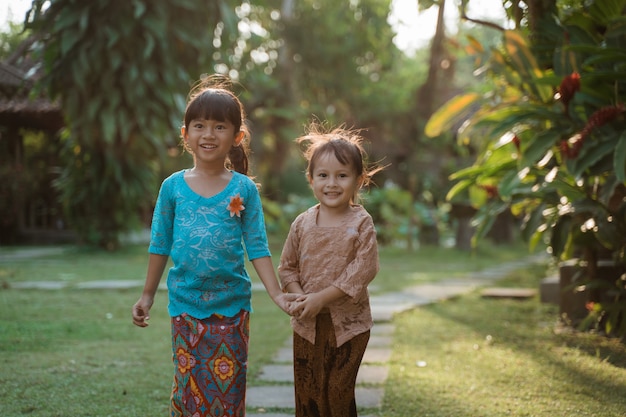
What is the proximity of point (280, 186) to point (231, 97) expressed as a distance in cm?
1918

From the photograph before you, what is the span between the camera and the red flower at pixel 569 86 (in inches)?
180

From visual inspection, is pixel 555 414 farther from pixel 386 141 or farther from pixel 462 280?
pixel 386 141

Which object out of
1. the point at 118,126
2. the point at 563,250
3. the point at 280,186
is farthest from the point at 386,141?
the point at 563,250

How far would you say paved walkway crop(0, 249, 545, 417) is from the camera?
360 centimetres

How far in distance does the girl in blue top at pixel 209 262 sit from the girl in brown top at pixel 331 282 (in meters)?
0.11

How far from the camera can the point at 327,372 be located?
263 cm

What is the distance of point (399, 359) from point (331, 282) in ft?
7.15

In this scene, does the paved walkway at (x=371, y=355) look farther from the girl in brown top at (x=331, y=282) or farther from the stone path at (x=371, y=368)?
the girl in brown top at (x=331, y=282)

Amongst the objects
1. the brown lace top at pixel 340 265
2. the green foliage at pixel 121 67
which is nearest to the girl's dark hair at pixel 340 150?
the brown lace top at pixel 340 265

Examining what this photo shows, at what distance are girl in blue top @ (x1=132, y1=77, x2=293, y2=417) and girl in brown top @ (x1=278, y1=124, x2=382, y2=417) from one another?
110mm

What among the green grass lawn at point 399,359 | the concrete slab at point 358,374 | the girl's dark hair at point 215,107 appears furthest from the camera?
the concrete slab at point 358,374

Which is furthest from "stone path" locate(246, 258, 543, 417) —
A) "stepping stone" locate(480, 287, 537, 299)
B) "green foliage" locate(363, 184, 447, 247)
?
"green foliage" locate(363, 184, 447, 247)

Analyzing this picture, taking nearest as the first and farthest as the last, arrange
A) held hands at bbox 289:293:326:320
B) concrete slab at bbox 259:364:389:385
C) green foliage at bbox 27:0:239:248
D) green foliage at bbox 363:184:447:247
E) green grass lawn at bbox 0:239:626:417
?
held hands at bbox 289:293:326:320 → green grass lawn at bbox 0:239:626:417 → concrete slab at bbox 259:364:389:385 → green foliage at bbox 27:0:239:248 → green foliage at bbox 363:184:447:247

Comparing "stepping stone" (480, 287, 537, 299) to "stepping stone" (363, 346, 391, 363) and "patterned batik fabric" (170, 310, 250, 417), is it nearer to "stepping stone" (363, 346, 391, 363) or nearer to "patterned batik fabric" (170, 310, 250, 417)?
"stepping stone" (363, 346, 391, 363)
